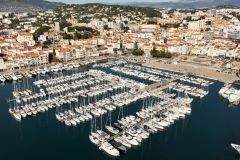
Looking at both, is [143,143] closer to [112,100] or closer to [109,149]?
[109,149]

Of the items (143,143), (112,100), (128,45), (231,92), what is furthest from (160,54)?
(143,143)

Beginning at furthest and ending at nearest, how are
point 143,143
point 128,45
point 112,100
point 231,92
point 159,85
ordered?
point 128,45 < point 159,85 < point 231,92 < point 112,100 < point 143,143

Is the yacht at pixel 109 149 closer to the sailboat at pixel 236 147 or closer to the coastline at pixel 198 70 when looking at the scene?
the sailboat at pixel 236 147

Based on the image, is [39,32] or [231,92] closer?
[231,92]

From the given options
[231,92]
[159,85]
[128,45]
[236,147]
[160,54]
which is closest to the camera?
[236,147]

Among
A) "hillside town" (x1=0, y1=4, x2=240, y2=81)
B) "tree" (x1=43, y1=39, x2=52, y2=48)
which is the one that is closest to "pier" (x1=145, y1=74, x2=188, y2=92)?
"hillside town" (x1=0, y1=4, x2=240, y2=81)

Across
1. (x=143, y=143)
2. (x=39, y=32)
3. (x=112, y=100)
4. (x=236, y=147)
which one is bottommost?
(x=143, y=143)

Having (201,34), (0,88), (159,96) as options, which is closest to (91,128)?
(159,96)

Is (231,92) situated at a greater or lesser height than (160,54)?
lesser

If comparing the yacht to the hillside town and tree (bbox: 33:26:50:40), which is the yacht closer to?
the hillside town
